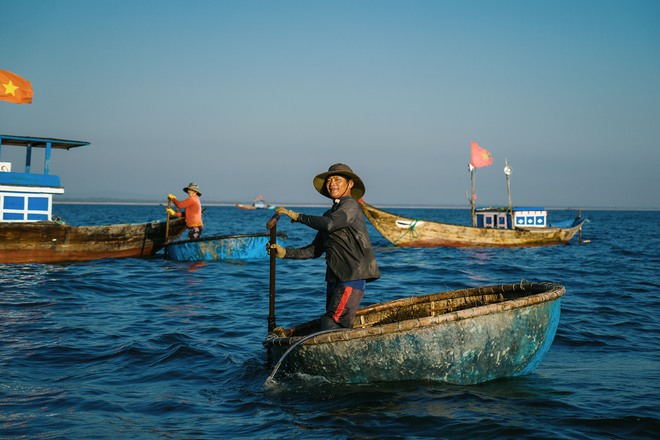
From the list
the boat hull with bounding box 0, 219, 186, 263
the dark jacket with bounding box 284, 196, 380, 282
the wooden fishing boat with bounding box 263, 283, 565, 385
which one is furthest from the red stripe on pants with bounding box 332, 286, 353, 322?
the boat hull with bounding box 0, 219, 186, 263

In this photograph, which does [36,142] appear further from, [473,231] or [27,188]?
[473,231]

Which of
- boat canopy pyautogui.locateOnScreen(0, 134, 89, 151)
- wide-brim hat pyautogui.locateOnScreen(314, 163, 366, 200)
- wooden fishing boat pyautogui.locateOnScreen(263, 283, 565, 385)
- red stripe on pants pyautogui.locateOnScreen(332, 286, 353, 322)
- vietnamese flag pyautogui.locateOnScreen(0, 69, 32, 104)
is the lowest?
wooden fishing boat pyautogui.locateOnScreen(263, 283, 565, 385)

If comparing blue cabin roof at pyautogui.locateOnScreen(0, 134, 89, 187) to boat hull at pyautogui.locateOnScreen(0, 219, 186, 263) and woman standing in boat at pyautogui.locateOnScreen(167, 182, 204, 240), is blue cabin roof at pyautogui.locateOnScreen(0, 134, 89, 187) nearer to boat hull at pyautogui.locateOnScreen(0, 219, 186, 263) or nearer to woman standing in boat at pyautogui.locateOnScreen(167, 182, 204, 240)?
boat hull at pyautogui.locateOnScreen(0, 219, 186, 263)

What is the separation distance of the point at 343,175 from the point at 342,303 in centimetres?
133

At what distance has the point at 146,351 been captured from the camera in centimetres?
755

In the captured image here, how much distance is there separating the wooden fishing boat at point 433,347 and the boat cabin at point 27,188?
13.8m

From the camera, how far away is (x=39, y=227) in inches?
671

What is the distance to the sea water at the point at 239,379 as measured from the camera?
4.90 meters

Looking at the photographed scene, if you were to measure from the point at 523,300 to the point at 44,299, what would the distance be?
362 inches

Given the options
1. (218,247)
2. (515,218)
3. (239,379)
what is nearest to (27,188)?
(218,247)

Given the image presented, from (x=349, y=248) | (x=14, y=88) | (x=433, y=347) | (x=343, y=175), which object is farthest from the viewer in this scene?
(x=14, y=88)

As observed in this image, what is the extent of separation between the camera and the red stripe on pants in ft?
19.5

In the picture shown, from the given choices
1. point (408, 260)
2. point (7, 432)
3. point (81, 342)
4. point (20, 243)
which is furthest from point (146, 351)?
point (408, 260)

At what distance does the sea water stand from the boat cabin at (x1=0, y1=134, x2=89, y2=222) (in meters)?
4.00
